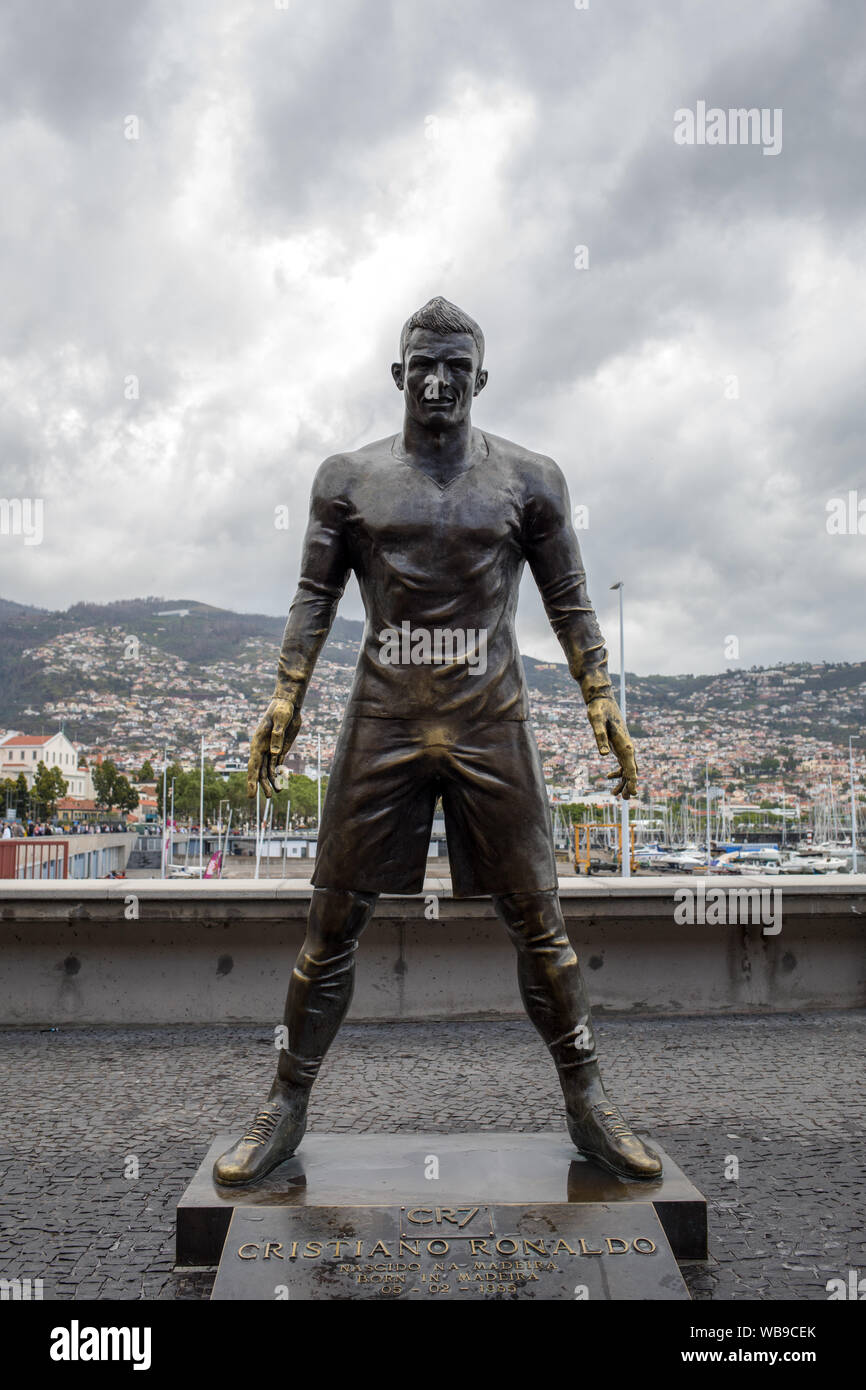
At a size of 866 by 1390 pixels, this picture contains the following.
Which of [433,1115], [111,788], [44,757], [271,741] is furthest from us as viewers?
[44,757]

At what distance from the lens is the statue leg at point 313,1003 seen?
3809 mm

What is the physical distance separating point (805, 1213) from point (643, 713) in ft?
313

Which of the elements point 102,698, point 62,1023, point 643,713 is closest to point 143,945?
point 62,1023

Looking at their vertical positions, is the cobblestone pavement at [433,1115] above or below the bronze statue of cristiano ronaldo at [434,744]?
below

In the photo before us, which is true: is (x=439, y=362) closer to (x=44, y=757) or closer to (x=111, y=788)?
(x=111, y=788)

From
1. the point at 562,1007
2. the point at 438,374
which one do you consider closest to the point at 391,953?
the point at 562,1007

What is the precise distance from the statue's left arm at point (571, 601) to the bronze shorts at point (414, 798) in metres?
0.37

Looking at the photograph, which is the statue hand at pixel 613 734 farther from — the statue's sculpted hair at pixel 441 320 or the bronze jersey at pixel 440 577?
the statue's sculpted hair at pixel 441 320

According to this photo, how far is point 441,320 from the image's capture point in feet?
12.4

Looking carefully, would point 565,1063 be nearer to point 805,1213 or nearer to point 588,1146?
point 588,1146

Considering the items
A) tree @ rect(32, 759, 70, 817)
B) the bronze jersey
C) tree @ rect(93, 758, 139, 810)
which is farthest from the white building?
the bronze jersey

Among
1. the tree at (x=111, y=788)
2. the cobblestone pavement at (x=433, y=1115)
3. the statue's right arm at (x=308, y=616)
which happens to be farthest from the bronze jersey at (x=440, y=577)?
the tree at (x=111, y=788)

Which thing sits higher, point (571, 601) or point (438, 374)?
point (438, 374)

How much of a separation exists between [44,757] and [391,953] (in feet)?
357
